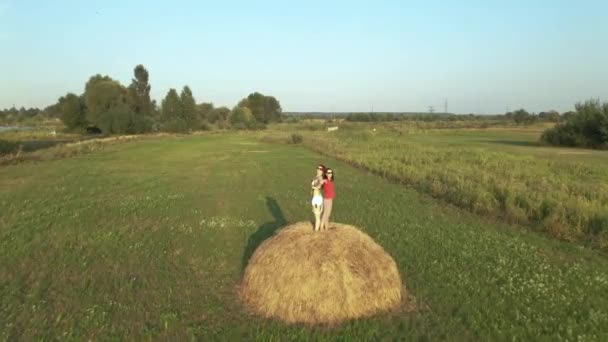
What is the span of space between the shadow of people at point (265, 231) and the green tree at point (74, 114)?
105 metres

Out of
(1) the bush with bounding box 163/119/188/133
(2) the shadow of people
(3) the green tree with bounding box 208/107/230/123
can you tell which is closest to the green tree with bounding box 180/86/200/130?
(1) the bush with bounding box 163/119/188/133

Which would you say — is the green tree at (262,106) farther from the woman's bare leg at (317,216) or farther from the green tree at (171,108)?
the woman's bare leg at (317,216)

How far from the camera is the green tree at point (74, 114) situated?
112938 mm

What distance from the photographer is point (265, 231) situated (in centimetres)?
1605

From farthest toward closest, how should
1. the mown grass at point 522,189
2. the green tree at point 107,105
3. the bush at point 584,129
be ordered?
the green tree at point 107,105 → the bush at point 584,129 → the mown grass at point 522,189

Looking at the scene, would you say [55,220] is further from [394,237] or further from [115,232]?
[394,237]

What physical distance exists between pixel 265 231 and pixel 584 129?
6711 centimetres

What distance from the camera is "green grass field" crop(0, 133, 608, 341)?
8531mm

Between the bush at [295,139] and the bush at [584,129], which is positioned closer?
the bush at [584,129]

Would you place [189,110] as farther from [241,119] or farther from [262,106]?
[262,106]

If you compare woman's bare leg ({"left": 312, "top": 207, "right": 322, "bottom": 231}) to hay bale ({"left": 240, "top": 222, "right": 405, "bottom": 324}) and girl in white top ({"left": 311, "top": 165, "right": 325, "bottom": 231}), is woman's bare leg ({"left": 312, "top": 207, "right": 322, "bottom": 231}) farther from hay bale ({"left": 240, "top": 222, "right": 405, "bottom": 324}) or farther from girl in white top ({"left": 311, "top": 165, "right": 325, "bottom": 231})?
hay bale ({"left": 240, "top": 222, "right": 405, "bottom": 324})

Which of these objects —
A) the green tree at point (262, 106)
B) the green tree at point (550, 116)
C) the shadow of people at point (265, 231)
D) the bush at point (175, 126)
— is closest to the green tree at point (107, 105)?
the bush at point (175, 126)

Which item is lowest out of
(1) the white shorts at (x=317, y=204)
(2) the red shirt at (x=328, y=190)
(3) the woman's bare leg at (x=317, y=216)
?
(3) the woman's bare leg at (x=317, y=216)

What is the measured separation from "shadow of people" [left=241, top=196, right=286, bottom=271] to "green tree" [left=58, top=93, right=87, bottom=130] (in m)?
105
